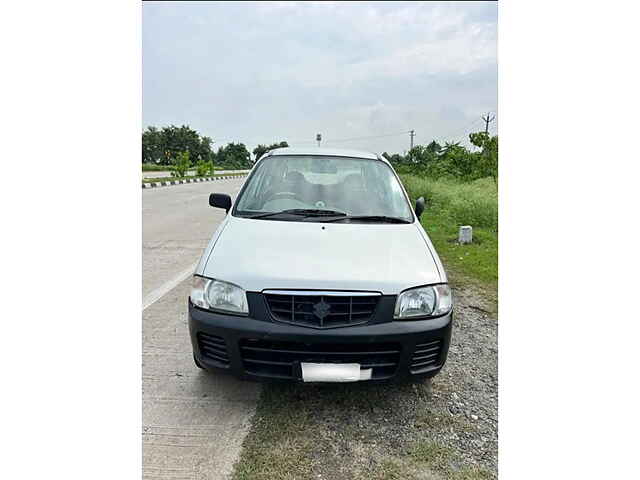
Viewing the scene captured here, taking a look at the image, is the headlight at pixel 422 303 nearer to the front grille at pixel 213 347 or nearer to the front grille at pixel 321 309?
the front grille at pixel 321 309

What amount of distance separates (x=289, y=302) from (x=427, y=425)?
3.50ft

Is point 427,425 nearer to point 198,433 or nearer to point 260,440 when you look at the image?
point 260,440

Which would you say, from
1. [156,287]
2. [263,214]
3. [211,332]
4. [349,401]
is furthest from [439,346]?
[156,287]

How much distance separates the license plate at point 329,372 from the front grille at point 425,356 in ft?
1.12

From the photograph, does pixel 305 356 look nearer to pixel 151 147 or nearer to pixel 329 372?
pixel 329 372

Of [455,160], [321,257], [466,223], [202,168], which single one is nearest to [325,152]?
[321,257]

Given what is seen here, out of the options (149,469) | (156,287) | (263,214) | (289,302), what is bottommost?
(149,469)

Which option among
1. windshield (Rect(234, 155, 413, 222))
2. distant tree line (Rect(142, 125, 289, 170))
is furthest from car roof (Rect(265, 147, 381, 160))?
distant tree line (Rect(142, 125, 289, 170))

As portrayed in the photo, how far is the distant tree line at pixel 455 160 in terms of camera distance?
1298cm

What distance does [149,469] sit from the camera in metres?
2.15

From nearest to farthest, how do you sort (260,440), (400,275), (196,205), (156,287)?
(260,440), (400,275), (156,287), (196,205)

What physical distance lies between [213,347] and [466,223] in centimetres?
762

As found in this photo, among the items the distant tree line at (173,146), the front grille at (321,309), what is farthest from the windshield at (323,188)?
the distant tree line at (173,146)

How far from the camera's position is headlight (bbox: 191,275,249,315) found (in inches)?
94.7
